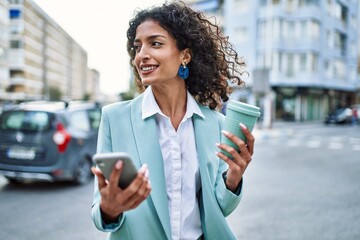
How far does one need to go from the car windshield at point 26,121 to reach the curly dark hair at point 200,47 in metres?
4.29

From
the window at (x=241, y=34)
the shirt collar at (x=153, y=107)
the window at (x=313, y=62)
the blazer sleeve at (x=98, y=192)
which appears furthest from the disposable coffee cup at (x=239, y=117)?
the window at (x=313, y=62)

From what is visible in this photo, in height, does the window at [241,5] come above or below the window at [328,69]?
above

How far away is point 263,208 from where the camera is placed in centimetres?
497

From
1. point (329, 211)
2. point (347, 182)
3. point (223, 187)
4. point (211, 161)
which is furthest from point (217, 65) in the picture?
point (347, 182)

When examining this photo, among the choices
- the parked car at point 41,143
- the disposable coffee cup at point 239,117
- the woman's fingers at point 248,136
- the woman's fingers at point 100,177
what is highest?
the disposable coffee cup at point 239,117

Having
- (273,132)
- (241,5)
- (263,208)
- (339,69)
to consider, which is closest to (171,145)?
(263,208)

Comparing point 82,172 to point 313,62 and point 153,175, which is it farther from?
point 313,62

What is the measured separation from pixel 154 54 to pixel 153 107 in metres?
0.23

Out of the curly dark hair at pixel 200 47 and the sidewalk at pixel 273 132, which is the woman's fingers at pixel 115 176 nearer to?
the curly dark hair at pixel 200 47

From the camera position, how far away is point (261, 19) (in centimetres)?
3042

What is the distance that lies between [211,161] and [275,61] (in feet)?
98.6

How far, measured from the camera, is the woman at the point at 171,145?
133cm

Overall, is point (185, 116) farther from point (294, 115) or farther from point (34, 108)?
point (294, 115)

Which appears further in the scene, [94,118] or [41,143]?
[94,118]
